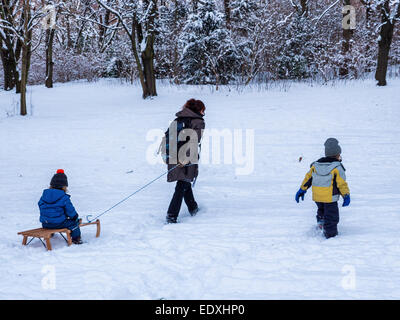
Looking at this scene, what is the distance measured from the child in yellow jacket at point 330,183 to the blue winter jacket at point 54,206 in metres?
3.11

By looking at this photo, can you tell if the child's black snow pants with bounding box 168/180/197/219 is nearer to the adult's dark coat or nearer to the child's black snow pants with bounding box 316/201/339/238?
the adult's dark coat

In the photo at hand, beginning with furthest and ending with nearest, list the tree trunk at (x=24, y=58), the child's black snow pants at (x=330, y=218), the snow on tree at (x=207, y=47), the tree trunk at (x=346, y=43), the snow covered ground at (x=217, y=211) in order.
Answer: the tree trunk at (x=346, y=43) → the snow on tree at (x=207, y=47) → the tree trunk at (x=24, y=58) → the child's black snow pants at (x=330, y=218) → the snow covered ground at (x=217, y=211)

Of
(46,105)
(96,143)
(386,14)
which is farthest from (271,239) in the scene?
(46,105)

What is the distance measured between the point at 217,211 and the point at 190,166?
3.98 ft

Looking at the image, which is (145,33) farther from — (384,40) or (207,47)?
(384,40)

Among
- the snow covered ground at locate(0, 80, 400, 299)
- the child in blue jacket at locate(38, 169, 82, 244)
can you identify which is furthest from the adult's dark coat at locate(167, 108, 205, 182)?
the child in blue jacket at locate(38, 169, 82, 244)

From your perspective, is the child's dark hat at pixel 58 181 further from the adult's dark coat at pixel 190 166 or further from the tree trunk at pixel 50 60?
the tree trunk at pixel 50 60

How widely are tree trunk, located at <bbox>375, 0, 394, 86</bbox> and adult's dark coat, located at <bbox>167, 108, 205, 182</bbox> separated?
13.3 meters

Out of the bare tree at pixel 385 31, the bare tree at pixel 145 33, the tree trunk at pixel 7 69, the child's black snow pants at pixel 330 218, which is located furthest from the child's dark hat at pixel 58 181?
the tree trunk at pixel 7 69

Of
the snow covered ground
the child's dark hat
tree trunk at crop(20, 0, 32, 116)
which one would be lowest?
the snow covered ground

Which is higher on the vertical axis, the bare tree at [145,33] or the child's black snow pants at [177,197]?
the bare tree at [145,33]

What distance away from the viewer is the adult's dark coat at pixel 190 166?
5574mm

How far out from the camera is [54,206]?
4844 mm

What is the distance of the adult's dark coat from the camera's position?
557cm
